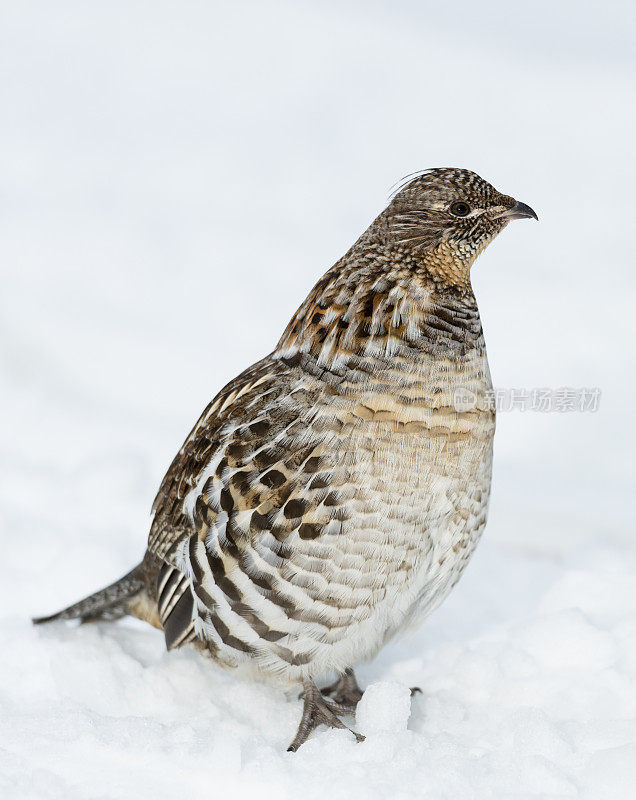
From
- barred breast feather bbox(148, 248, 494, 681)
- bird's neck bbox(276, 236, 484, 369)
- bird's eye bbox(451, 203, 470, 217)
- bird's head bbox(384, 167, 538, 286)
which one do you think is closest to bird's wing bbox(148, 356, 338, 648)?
barred breast feather bbox(148, 248, 494, 681)

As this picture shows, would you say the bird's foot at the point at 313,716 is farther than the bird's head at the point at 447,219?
Yes

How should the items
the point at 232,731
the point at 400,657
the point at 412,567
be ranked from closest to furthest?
the point at 412,567 → the point at 232,731 → the point at 400,657

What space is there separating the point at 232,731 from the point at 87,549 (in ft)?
6.19

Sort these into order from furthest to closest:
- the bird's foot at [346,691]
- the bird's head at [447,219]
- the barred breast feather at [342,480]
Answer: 1. the bird's foot at [346,691]
2. the bird's head at [447,219]
3. the barred breast feather at [342,480]

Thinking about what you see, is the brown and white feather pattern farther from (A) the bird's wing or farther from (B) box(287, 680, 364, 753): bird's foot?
(B) box(287, 680, 364, 753): bird's foot

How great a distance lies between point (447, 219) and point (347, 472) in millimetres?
1071

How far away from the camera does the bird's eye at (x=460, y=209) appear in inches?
151

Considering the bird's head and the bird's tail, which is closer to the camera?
the bird's head

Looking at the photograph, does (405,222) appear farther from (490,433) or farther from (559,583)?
(559,583)

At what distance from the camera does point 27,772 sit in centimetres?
353

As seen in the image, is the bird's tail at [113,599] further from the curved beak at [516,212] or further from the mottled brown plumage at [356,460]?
the curved beak at [516,212]

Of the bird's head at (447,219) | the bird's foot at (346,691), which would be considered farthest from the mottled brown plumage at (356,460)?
the bird's foot at (346,691)

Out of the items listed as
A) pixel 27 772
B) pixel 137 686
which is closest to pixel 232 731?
pixel 137 686

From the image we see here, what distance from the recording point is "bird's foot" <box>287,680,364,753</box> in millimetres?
3966
